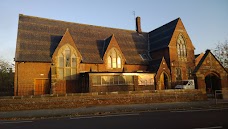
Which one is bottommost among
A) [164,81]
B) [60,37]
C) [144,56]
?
[164,81]

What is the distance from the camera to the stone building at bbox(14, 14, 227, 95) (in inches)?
976

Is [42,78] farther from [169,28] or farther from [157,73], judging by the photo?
[169,28]

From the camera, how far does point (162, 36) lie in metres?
36.9

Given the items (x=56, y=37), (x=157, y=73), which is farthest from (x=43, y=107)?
(x=157, y=73)

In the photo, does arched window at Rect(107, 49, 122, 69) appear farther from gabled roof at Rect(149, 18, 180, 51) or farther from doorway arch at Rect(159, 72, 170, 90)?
gabled roof at Rect(149, 18, 180, 51)

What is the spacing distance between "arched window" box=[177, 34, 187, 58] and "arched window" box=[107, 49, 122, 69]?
11.9m

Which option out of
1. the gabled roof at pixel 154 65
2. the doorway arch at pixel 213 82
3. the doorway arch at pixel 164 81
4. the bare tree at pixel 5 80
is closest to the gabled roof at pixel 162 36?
the gabled roof at pixel 154 65

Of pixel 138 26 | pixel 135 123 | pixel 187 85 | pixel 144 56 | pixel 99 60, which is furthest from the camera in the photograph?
pixel 138 26

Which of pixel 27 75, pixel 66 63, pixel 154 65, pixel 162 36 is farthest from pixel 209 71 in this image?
pixel 27 75

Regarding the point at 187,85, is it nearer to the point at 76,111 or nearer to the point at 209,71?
the point at 209,71

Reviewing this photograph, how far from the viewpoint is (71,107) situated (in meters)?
17.6

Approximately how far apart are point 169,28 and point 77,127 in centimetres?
3249

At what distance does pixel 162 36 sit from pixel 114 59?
12.1 meters

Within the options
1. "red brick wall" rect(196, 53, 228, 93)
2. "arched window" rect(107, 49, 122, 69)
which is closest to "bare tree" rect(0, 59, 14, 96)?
"arched window" rect(107, 49, 122, 69)
